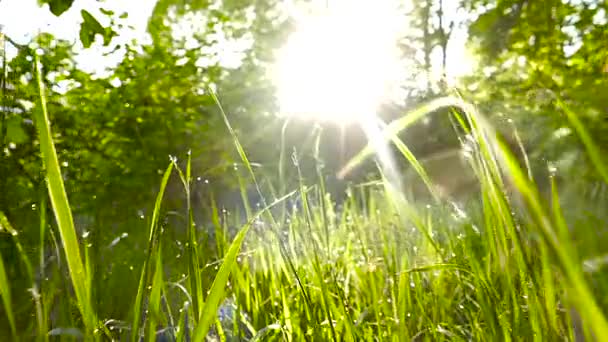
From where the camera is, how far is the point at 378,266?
1.48 meters

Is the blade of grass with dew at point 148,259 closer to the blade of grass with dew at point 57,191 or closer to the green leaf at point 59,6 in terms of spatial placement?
the blade of grass with dew at point 57,191

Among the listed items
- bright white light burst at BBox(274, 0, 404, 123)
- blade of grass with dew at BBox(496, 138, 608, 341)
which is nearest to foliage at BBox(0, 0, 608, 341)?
blade of grass with dew at BBox(496, 138, 608, 341)

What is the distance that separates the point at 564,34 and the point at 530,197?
2.89m

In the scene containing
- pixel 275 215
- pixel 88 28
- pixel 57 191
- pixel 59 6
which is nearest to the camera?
pixel 57 191

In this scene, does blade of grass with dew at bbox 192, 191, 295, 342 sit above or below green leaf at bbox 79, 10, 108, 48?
below

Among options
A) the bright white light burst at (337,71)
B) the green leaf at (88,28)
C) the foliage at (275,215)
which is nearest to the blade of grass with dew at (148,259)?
the foliage at (275,215)

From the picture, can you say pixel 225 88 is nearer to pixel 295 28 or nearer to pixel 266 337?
pixel 266 337

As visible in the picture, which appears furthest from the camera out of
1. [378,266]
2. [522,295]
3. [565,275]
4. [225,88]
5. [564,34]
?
[225,88]

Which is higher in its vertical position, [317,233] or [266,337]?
[317,233]

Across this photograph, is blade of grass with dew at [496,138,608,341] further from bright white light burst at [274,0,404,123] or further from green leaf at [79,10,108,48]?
green leaf at [79,10,108,48]

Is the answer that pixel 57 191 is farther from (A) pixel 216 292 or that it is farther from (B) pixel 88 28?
(B) pixel 88 28

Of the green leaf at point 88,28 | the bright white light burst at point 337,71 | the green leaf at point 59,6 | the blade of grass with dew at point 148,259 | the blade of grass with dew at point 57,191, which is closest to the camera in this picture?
the blade of grass with dew at point 57,191

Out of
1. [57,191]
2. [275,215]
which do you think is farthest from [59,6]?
[275,215]

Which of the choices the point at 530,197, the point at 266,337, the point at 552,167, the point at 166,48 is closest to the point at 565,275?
the point at 530,197
